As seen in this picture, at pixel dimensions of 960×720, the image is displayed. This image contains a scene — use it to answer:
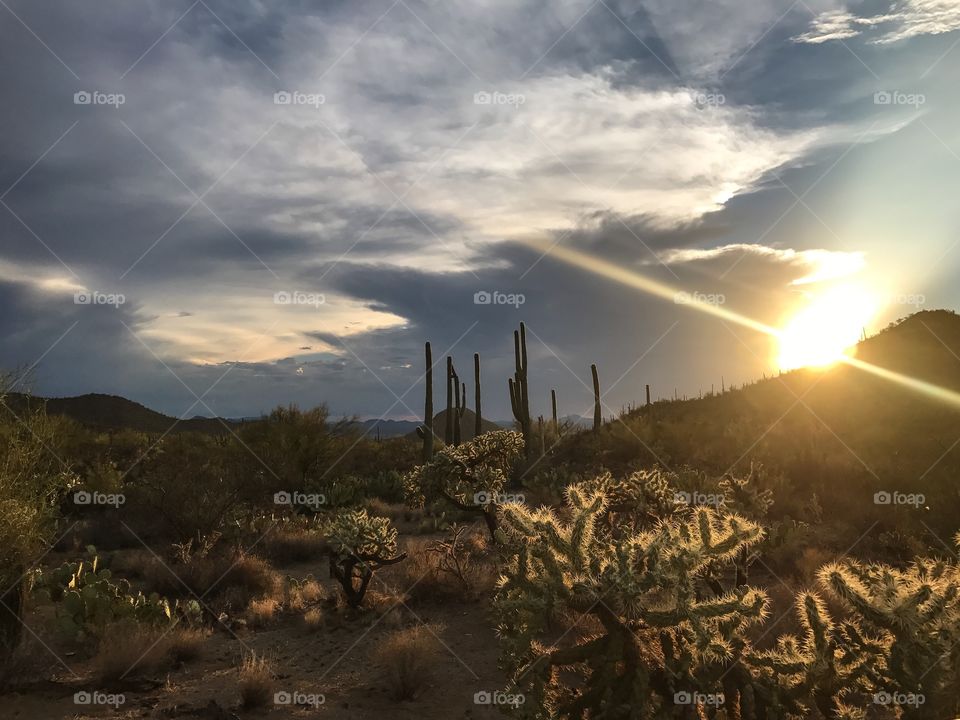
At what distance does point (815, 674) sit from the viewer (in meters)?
5.05

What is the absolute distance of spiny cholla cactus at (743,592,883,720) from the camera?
4949 millimetres

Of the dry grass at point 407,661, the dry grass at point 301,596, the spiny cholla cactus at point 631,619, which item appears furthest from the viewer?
the dry grass at point 301,596

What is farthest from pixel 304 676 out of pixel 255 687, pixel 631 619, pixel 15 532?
pixel 631 619

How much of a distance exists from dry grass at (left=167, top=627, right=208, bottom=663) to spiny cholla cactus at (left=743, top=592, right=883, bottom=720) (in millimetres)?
6686

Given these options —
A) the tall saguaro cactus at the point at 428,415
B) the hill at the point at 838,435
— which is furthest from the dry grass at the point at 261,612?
the tall saguaro cactus at the point at 428,415

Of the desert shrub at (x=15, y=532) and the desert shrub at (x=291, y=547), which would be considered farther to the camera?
the desert shrub at (x=291, y=547)

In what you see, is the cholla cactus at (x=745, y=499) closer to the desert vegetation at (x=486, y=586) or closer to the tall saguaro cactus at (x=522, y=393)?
the desert vegetation at (x=486, y=586)

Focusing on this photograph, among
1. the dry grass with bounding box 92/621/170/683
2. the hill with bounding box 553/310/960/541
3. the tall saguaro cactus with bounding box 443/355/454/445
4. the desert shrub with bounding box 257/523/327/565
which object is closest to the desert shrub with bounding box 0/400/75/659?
the dry grass with bounding box 92/621/170/683

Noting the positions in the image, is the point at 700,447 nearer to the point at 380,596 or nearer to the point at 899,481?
the point at 899,481

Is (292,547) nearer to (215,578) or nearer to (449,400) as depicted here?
(215,578)

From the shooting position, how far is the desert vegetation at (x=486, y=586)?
502cm

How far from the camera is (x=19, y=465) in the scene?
9766 mm

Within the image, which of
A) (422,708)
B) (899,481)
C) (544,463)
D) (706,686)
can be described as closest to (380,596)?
(422,708)

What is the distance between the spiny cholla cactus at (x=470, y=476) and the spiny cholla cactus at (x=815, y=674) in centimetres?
754
